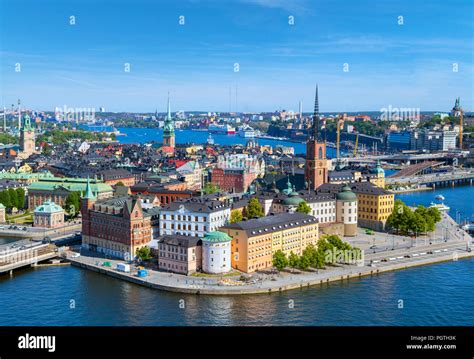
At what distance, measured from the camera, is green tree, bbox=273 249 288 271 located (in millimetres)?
19625

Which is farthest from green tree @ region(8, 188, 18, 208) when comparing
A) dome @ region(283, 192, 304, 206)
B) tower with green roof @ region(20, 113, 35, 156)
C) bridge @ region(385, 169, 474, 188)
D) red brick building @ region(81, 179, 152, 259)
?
tower with green roof @ region(20, 113, 35, 156)

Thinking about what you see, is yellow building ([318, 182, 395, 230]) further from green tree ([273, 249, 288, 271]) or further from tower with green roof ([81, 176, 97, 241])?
tower with green roof ([81, 176, 97, 241])

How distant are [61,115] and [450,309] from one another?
153 meters

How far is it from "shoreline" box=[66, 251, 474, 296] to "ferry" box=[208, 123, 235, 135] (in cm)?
10780

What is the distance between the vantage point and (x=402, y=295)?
695 inches

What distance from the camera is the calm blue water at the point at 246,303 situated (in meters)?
15.2

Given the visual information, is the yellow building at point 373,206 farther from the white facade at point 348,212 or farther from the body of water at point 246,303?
the body of water at point 246,303

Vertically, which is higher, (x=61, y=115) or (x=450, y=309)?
(x=61, y=115)

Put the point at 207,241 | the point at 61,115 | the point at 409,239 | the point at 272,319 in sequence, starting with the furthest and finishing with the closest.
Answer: the point at 61,115, the point at 409,239, the point at 207,241, the point at 272,319

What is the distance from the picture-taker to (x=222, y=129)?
133 metres

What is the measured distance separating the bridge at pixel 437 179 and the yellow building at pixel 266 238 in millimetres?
26703
